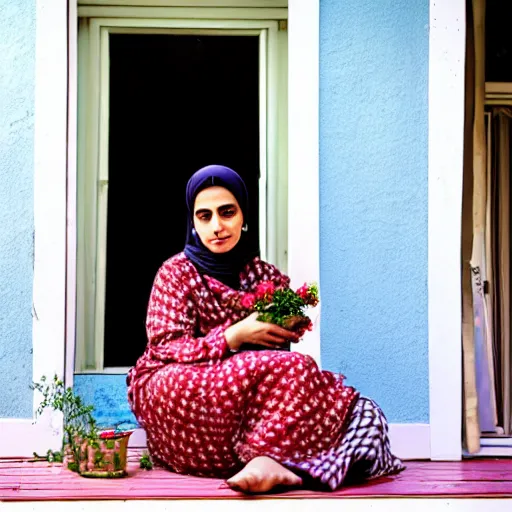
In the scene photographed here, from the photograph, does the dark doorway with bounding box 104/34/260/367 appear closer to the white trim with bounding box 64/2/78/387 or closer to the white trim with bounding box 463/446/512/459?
the white trim with bounding box 64/2/78/387

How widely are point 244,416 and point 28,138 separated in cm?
210

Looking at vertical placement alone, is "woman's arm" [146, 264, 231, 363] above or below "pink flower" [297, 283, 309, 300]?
below

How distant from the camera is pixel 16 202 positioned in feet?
18.3

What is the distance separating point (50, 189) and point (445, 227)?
7.28ft

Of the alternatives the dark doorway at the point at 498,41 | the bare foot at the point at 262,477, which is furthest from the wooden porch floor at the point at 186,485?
the dark doorway at the point at 498,41

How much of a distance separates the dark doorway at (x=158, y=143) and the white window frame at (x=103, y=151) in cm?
5

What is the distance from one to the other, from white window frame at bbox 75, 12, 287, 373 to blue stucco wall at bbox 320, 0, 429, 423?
0.34 meters

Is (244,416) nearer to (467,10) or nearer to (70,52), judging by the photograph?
(70,52)

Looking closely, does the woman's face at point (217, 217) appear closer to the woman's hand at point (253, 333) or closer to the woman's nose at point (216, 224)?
the woman's nose at point (216, 224)

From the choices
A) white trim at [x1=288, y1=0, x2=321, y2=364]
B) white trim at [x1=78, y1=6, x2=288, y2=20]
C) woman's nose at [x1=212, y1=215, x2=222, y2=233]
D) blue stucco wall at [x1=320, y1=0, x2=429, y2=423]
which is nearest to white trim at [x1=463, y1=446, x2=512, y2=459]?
blue stucco wall at [x1=320, y1=0, x2=429, y2=423]

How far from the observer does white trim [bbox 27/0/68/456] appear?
18.1 feet

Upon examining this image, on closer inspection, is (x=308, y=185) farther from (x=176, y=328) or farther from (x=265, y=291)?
(x=176, y=328)

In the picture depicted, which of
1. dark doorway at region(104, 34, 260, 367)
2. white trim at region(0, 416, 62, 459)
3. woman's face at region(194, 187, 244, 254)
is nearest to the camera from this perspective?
woman's face at region(194, 187, 244, 254)

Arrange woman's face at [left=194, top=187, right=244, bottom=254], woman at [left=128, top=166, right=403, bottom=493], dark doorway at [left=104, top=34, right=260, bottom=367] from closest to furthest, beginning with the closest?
1. woman at [left=128, top=166, right=403, bottom=493]
2. woman's face at [left=194, top=187, right=244, bottom=254]
3. dark doorway at [left=104, top=34, right=260, bottom=367]
